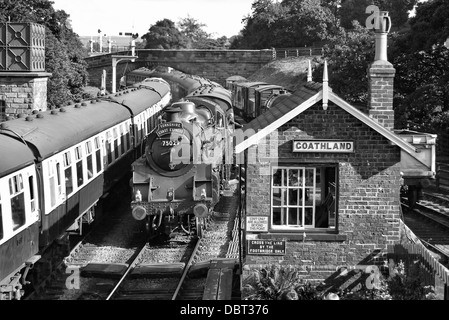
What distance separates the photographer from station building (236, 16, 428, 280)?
41.7ft

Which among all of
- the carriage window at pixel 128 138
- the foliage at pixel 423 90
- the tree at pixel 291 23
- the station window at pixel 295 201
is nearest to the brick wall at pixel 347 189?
the station window at pixel 295 201

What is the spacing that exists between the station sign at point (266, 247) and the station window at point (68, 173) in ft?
15.3

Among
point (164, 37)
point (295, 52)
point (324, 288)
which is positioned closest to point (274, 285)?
point (324, 288)

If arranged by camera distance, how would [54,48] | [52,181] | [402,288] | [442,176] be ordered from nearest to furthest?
[402,288], [52,181], [442,176], [54,48]

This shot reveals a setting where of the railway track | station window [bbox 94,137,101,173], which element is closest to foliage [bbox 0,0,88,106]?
station window [bbox 94,137,101,173]

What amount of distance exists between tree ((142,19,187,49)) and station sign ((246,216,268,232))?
84.5 metres

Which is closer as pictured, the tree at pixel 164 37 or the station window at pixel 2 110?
the station window at pixel 2 110

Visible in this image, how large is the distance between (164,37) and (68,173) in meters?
81.9

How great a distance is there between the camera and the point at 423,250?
1211cm

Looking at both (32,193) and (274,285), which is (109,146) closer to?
(32,193)

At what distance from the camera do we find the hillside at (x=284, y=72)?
5779 cm

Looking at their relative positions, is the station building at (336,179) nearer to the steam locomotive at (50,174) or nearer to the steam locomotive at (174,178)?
the steam locomotive at (50,174)

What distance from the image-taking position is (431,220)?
2092cm
